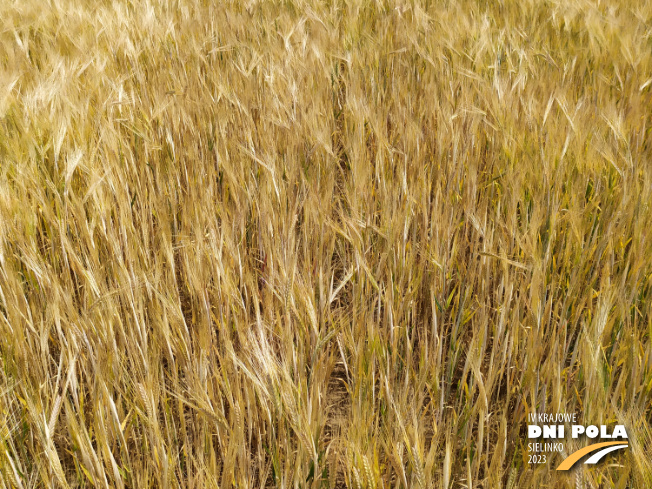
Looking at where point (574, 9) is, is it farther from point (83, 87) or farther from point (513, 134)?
point (83, 87)

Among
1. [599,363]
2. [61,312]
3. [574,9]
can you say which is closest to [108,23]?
[61,312]

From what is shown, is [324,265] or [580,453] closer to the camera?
[580,453]

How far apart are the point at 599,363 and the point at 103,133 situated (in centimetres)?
108

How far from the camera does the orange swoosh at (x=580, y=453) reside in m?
0.60

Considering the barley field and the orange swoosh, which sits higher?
the barley field

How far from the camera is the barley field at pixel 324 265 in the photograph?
0.67m

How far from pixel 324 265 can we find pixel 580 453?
0.54 metres

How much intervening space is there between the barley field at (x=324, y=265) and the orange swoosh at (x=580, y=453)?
1cm

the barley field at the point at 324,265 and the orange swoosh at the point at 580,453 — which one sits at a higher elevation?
the barley field at the point at 324,265

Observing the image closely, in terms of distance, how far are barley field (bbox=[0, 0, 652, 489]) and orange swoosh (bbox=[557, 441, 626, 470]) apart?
1cm

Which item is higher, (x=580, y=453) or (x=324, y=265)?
(x=324, y=265)

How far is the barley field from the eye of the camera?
67cm

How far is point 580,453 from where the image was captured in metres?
0.63

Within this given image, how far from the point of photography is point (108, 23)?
2.04 m
